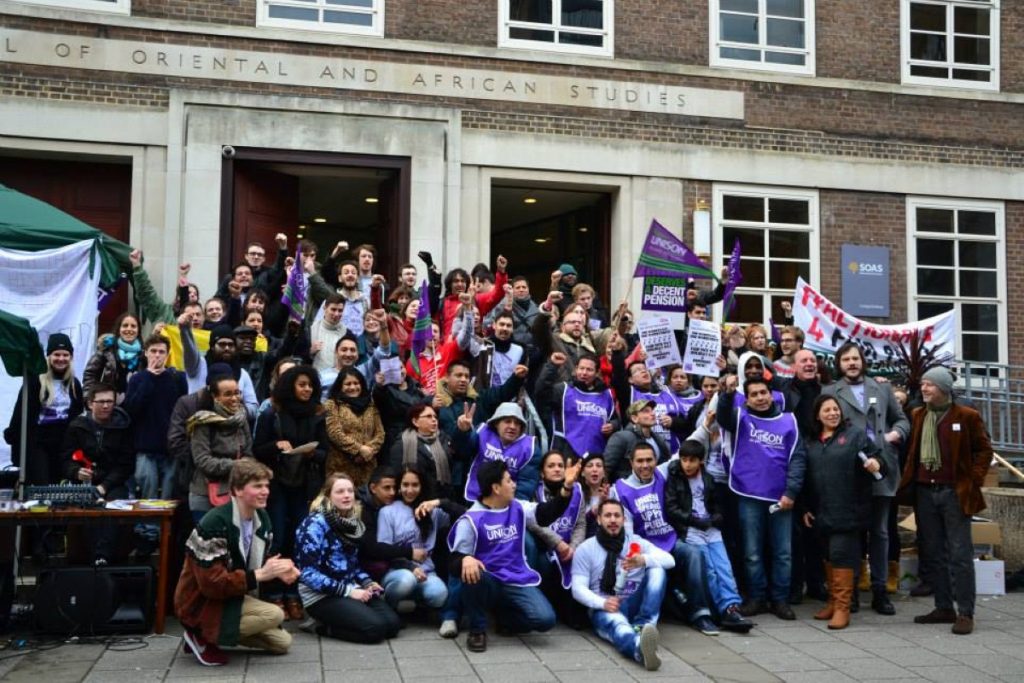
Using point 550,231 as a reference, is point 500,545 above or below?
below

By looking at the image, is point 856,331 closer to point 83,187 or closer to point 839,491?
point 839,491

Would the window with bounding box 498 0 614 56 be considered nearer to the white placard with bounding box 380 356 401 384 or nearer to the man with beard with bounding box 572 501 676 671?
the white placard with bounding box 380 356 401 384

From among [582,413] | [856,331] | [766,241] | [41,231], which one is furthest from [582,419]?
[766,241]

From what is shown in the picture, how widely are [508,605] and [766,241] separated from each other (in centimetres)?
963

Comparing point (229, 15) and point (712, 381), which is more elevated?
point (229, 15)

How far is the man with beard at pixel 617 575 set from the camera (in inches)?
322

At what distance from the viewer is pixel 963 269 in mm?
16953

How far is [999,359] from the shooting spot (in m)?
16.9

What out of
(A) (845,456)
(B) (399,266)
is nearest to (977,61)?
(B) (399,266)

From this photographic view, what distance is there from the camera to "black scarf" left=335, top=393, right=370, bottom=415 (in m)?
9.02

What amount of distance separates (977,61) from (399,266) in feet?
32.3

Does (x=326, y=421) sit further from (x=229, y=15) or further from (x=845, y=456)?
(x=229, y=15)

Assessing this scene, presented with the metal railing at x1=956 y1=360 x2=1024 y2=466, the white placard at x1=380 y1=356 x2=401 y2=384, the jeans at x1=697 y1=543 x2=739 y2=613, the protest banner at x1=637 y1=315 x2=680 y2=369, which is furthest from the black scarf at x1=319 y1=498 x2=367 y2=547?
the metal railing at x1=956 y1=360 x2=1024 y2=466

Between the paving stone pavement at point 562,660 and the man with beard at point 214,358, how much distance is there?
80.8 inches
